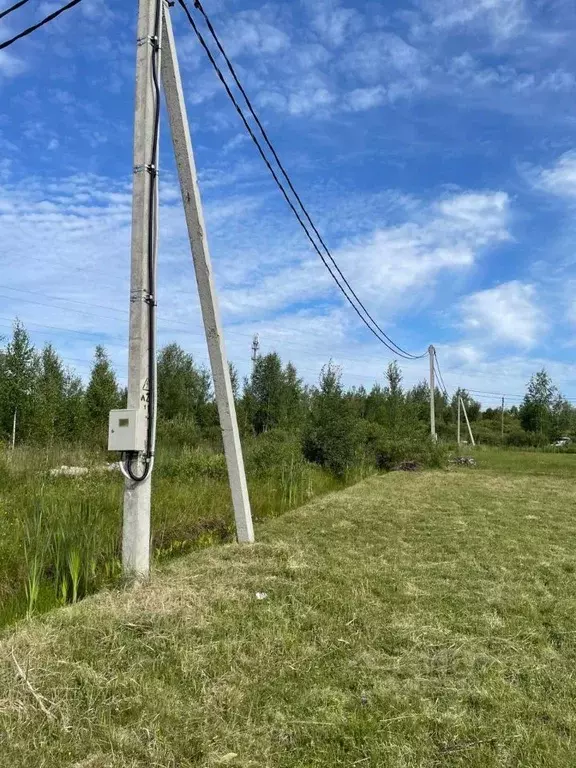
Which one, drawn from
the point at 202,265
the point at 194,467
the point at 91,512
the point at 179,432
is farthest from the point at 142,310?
the point at 179,432

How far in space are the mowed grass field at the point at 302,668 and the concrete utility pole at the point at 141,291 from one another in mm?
306

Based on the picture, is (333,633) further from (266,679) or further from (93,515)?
(93,515)

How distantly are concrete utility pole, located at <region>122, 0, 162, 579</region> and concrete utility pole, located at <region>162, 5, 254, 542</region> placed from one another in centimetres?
53

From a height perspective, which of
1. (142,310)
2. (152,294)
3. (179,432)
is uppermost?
(152,294)

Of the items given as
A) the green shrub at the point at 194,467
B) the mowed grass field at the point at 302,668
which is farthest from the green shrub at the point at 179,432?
the mowed grass field at the point at 302,668

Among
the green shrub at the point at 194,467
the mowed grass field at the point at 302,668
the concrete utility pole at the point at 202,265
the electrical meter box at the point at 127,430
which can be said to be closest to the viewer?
the mowed grass field at the point at 302,668

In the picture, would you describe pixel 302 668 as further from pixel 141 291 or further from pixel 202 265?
pixel 202 265

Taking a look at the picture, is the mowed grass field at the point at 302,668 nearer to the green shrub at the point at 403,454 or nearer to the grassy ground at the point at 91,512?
the grassy ground at the point at 91,512

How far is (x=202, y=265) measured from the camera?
18.0ft

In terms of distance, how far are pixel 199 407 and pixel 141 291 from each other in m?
27.1

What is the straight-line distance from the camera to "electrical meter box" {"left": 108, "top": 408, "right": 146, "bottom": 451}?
405cm

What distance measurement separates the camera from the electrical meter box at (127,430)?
405cm

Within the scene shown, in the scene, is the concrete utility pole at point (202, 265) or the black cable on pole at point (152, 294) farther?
the concrete utility pole at point (202, 265)

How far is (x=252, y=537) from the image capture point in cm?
593
